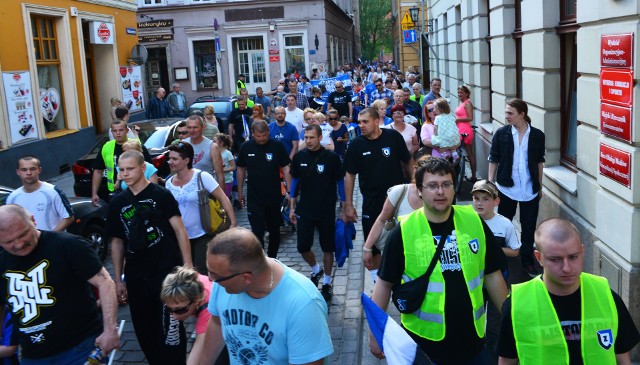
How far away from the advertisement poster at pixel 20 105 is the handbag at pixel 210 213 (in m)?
10.5

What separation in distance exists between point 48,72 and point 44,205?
41.8 ft

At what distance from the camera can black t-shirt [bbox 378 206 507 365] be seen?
3.66m

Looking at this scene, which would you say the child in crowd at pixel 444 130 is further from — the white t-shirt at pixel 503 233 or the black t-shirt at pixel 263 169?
the white t-shirt at pixel 503 233

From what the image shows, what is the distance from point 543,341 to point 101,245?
718cm

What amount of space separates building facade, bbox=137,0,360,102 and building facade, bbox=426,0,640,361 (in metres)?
22.4

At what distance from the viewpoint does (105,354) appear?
423 cm

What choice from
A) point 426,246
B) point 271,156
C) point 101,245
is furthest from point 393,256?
point 101,245

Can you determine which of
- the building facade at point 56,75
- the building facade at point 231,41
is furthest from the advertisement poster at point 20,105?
the building facade at point 231,41

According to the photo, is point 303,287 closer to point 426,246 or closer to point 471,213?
point 426,246

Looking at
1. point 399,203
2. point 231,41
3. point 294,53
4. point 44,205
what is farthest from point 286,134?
point 231,41

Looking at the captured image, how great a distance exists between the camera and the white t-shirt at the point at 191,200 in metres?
6.29

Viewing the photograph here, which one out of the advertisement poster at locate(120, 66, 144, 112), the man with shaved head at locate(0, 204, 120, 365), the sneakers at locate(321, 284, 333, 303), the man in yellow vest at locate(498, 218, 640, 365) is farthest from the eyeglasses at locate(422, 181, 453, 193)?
the advertisement poster at locate(120, 66, 144, 112)

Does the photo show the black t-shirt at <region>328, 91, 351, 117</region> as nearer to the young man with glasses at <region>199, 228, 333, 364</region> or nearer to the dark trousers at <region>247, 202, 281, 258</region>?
the dark trousers at <region>247, 202, 281, 258</region>

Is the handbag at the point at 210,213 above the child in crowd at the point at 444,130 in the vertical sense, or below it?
below
